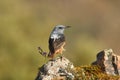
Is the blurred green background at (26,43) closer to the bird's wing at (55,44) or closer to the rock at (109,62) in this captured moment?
the bird's wing at (55,44)

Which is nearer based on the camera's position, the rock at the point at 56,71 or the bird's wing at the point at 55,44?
the rock at the point at 56,71

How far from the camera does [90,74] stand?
1415cm

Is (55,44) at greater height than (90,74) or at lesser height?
greater

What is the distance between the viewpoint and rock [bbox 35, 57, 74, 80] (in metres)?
13.8

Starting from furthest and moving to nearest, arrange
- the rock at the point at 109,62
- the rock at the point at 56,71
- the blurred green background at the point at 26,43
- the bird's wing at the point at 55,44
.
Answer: the blurred green background at the point at 26,43 < the bird's wing at the point at 55,44 < the rock at the point at 109,62 < the rock at the point at 56,71

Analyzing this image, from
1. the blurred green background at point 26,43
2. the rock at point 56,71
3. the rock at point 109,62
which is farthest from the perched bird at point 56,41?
the blurred green background at point 26,43

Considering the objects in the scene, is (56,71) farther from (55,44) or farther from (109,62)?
(55,44)

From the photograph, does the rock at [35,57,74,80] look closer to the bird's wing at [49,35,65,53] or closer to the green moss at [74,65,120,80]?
the green moss at [74,65,120,80]

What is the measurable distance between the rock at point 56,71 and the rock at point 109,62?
682 mm

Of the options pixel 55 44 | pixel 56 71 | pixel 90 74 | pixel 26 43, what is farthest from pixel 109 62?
pixel 26 43

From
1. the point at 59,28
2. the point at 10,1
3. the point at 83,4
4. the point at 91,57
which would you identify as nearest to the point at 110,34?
the point at 83,4

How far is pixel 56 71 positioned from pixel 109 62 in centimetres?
114

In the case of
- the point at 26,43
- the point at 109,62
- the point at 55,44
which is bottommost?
the point at 109,62

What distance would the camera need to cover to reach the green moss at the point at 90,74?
13891mm
